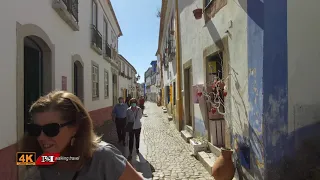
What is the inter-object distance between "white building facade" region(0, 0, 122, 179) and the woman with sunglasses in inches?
122

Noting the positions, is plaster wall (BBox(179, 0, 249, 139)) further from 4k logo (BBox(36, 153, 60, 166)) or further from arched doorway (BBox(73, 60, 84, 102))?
arched doorway (BBox(73, 60, 84, 102))

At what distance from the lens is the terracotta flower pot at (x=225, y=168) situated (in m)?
4.45

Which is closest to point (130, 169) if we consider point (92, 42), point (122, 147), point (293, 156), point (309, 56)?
point (293, 156)

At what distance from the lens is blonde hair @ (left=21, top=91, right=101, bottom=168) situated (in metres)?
1.40

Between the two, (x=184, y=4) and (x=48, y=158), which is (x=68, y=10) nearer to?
(x=184, y=4)

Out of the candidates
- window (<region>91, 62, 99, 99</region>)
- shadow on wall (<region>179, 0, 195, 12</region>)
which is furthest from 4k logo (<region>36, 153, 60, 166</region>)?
window (<region>91, 62, 99, 99</region>)

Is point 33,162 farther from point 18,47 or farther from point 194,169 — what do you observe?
point 194,169

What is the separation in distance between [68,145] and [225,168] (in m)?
3.59

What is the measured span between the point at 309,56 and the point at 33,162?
154 inches

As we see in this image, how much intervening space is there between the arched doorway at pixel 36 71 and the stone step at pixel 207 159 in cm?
403

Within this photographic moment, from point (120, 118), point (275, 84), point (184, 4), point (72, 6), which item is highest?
point (184, 4)

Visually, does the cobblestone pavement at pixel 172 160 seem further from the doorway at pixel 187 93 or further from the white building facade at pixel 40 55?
the white building facade at pixel 40 55

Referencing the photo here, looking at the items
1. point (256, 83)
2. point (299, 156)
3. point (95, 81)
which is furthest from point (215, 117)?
point (95, 81)

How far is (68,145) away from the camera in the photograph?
144 centimetres
